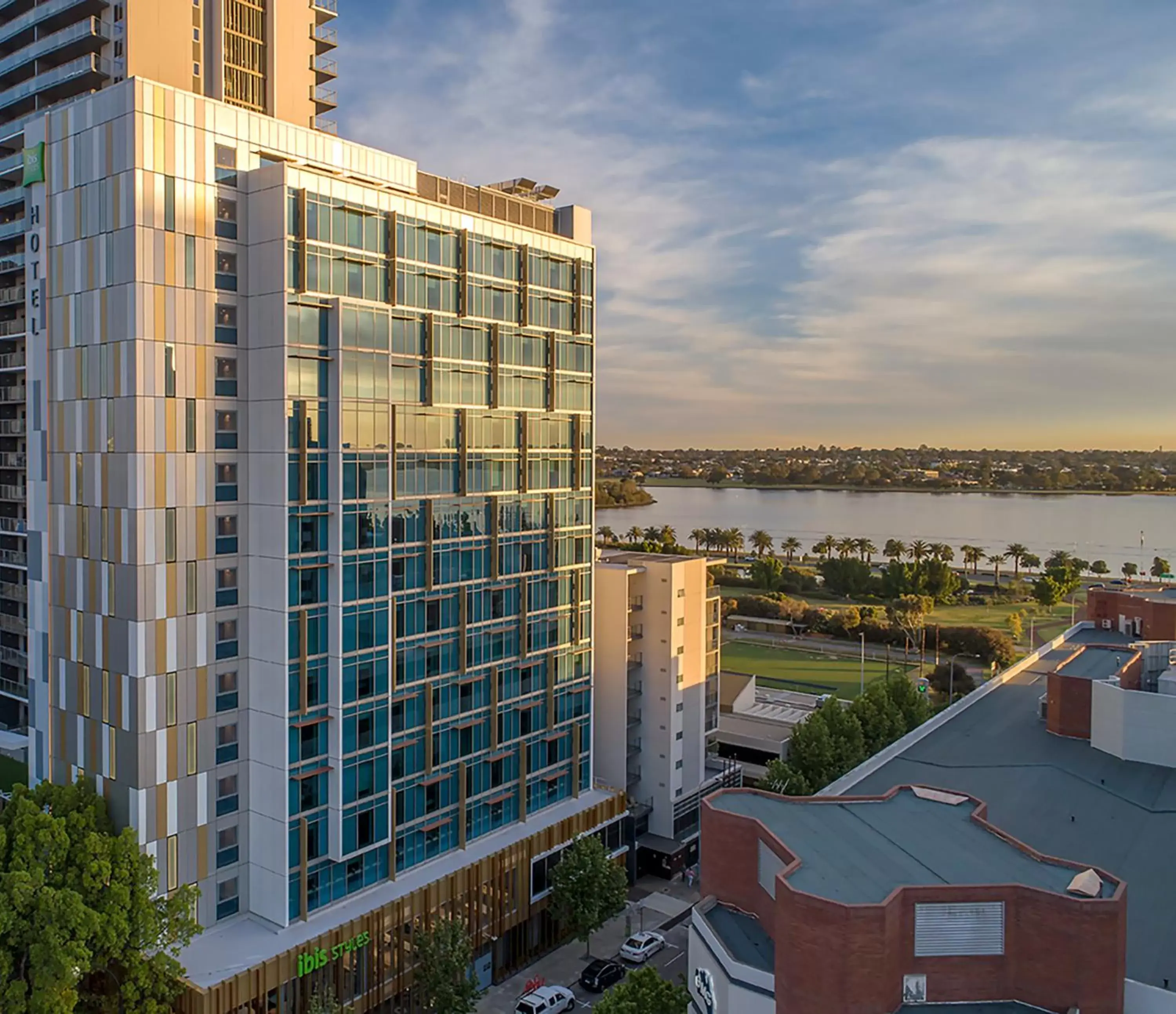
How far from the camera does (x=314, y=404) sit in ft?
116

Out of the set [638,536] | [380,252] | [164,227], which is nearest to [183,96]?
[164,227]

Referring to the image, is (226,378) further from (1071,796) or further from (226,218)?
(1071,796)

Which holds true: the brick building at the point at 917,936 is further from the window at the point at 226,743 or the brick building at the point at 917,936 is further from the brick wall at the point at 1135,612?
the brick wall at the point at 1135,612

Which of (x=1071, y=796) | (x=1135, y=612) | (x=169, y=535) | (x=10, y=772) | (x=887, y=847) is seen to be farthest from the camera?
(x=1135, y=612)

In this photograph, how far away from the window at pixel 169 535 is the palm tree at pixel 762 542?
6153 inches

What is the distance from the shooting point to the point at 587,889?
1684 inches

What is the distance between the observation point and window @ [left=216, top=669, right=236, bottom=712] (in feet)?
116

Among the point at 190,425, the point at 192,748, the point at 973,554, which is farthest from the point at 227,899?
the point at 973,554

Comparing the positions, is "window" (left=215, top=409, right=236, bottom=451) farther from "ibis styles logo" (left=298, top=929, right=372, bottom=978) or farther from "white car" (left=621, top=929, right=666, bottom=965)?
"white car" (left=621, top=929, right=666, bottom=965)

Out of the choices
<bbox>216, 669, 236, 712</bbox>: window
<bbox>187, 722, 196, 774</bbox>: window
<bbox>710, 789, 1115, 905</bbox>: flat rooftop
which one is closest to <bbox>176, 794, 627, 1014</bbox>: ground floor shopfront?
<bbox>187, 722, 196, 774</bbox>: window

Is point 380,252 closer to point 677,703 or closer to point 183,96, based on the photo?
point 183,96

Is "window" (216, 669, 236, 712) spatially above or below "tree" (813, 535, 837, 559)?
above

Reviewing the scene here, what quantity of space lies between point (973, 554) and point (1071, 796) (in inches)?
5264

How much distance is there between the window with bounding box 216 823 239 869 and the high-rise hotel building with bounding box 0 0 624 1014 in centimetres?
11
